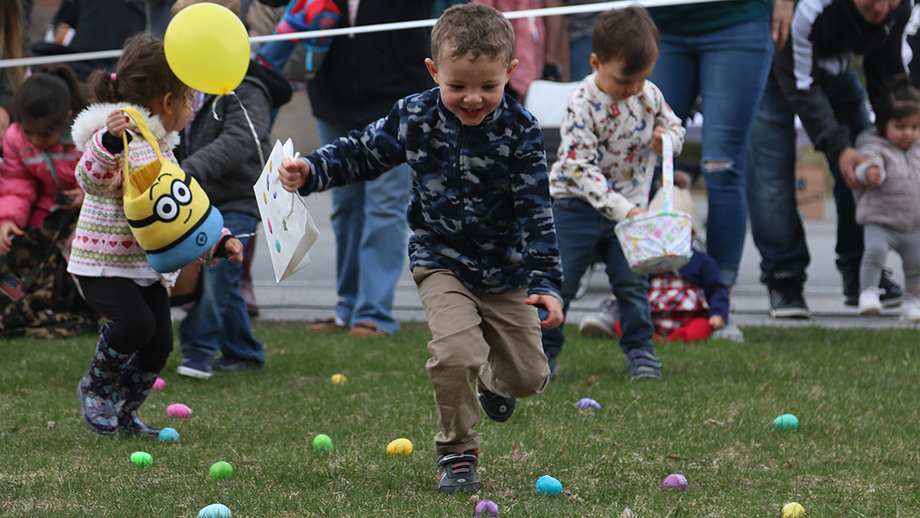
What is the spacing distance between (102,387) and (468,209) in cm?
152

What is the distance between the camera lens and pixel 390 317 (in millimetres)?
5637

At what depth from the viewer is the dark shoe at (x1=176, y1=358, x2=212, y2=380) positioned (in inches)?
176

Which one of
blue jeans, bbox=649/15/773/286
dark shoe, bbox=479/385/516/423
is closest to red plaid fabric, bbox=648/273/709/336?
blue jeans, bbox=649/15/773/286

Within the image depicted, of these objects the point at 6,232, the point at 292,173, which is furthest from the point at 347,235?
the point at 292,173

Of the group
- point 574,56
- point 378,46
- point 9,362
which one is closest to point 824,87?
point 574,56

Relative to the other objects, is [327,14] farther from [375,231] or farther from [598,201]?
[598,201]

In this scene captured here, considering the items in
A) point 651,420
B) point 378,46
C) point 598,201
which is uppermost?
point 378,46

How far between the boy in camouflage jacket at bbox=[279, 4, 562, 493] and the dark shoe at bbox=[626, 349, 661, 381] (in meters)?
1.37

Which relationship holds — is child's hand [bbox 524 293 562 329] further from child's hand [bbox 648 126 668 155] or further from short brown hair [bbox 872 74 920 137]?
short brown hair [bbox 872 74 920 137]

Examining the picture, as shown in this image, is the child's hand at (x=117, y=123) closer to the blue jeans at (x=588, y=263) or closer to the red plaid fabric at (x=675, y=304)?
the blue jeans at (x=588, y=263)

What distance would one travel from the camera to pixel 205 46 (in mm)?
3162

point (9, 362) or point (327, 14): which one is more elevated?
point (327, 14)

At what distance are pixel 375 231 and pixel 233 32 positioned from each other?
7.66ft

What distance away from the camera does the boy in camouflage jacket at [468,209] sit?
2.80 m
